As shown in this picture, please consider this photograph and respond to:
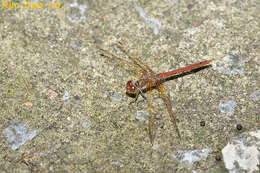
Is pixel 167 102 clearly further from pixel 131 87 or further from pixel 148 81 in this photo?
pixel 131 87

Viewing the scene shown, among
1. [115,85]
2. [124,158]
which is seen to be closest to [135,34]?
[115,85]

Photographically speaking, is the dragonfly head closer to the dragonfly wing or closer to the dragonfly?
the dragonfly

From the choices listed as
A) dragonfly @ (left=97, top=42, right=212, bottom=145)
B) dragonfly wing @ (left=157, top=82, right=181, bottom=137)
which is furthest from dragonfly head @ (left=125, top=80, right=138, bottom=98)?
dragonfly wing @ (left=157, top=82, right=181, bottom=137)

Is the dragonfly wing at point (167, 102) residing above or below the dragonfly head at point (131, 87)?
below

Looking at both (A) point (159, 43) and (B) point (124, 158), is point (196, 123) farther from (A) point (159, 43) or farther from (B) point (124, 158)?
(A) point (159, 43)

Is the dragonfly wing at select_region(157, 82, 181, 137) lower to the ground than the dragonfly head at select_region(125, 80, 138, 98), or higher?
lower

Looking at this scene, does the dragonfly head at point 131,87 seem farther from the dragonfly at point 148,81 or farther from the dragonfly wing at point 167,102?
the dragonfly wing at point 167,102

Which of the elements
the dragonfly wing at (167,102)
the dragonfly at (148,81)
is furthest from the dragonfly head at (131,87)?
the dragonfly wing at (167,102)

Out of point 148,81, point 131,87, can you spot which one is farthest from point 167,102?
point 131,87
